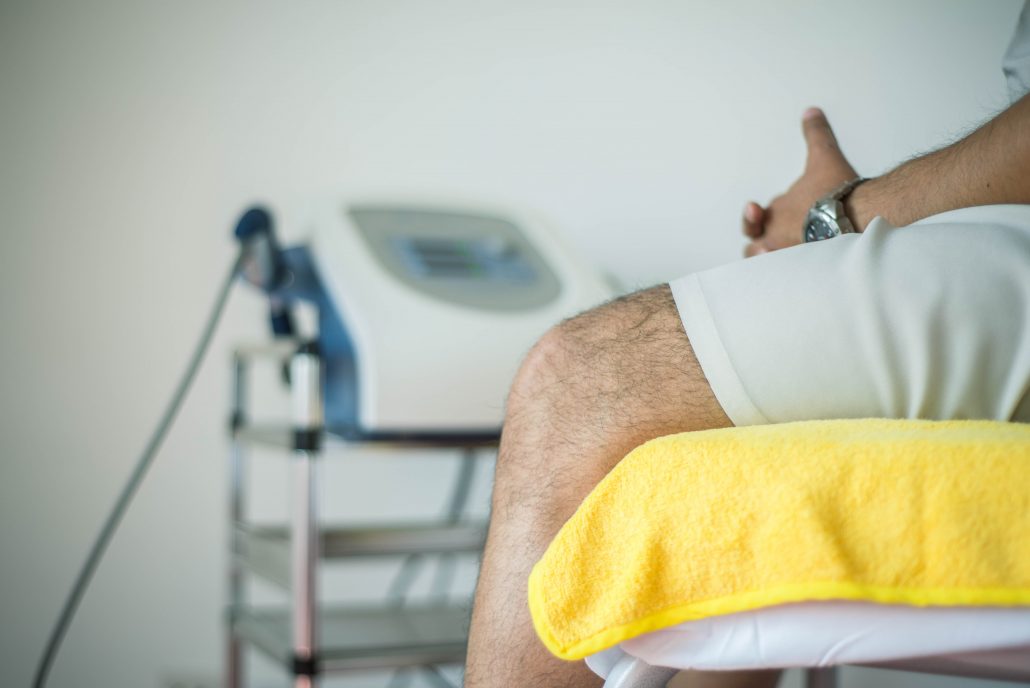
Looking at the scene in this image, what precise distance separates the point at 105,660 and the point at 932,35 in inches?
77.2

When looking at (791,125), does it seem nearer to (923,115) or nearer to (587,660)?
(923,115)

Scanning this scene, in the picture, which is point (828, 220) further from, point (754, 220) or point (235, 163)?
point (235, 163)

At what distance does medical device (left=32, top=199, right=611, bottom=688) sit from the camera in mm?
1087

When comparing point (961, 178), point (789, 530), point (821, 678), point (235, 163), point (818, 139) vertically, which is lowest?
point (821, 678)

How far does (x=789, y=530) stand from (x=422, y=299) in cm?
80

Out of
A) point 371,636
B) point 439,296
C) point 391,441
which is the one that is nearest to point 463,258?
point 439,296

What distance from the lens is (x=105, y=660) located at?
5.10 feet

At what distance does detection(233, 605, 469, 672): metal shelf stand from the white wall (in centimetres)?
34

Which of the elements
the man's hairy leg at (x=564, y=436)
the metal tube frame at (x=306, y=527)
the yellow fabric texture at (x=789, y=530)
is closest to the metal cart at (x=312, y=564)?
the metal tube frame at (x=306, y=527)

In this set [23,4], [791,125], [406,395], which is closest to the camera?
[406,395]

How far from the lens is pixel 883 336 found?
53 centimetres

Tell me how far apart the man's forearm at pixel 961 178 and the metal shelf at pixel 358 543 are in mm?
592

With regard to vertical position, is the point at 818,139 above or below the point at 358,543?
above

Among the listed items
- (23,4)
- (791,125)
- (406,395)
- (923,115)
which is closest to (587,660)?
(406,395)
